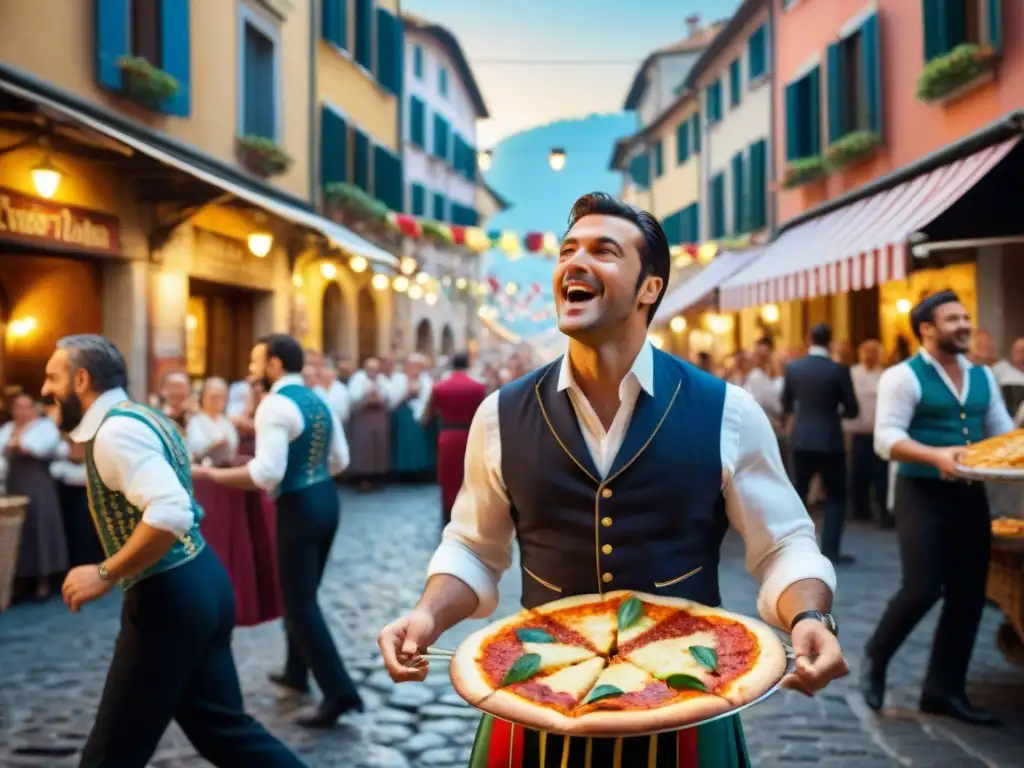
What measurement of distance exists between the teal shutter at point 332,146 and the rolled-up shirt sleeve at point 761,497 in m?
16.4

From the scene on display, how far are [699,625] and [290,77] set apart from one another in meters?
15.8

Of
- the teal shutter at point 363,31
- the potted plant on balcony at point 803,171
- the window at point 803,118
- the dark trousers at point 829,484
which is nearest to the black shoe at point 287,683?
the dark trousers at point 829,484

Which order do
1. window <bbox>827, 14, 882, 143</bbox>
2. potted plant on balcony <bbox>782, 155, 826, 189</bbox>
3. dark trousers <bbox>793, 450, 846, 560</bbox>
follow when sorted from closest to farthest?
dark trousers <bbox>793, 450, 846, 560</bbox>
window <bbox>827, 14, 882, 143</bbox>
potted plant on balcony <bbox>782, 155, 826, 189</bbox>

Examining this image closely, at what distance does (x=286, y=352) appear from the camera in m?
5.39

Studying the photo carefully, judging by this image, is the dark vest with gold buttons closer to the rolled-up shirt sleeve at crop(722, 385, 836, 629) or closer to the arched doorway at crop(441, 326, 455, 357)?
the rolled-up shirt sleeve at crop(722, 385, 836, 629)

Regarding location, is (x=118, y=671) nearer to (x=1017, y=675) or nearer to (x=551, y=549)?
(x=551, y=549)

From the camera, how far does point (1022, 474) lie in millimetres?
3812

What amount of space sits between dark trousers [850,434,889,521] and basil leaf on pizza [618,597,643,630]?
933 cm

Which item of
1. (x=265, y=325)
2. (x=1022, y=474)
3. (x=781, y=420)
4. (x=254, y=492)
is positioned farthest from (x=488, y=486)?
(x=265, y=325)

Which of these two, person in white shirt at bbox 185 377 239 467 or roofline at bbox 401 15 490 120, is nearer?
person in white shirt at bbox 185 377 239 467

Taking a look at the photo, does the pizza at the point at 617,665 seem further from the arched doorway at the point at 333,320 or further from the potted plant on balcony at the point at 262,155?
the arched doorway at the point at 333,320

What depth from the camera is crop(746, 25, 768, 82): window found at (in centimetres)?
2008

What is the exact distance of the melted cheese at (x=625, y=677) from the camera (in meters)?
2.00

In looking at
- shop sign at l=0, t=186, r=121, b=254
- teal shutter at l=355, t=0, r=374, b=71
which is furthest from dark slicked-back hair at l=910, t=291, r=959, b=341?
teal shutter at l=355, t=0, r=374, b=71
